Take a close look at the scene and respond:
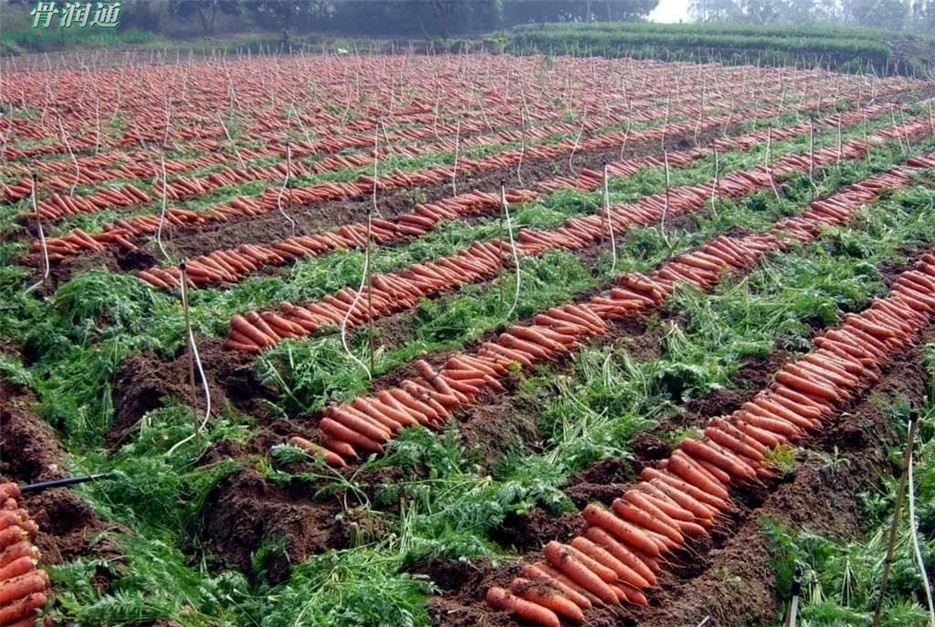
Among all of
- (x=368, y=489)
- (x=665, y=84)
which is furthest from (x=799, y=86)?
(x=368, y=489)

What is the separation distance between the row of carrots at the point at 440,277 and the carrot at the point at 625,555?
2899mm

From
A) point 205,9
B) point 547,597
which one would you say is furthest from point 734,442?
point 205,9

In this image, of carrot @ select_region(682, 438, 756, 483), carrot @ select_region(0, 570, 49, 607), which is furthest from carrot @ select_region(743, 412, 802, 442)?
carrot @ select_region(0, 570, 49, 607)

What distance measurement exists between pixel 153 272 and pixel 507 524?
531 centimetres

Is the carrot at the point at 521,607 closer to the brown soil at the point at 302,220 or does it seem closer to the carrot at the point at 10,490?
the carrot at the point at 10,490

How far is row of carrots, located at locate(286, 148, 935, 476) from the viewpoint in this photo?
6.52 m

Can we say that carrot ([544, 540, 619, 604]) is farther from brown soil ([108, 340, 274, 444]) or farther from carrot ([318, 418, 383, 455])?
brown soil ([108, 340, 274, 444])

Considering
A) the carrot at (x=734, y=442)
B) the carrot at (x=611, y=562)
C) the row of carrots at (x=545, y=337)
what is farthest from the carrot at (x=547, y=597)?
the carrot at (x=734, y=442)

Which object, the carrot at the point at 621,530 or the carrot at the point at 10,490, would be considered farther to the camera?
the carrot at the point at 10,490

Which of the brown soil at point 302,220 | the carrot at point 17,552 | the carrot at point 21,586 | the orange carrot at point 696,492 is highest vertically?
the brown soil at point 302,220

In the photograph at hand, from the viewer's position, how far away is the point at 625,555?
16.8ft

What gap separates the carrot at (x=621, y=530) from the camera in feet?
17.1

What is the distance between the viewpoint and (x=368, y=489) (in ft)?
19.6

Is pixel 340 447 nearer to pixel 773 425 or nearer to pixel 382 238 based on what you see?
pixel 773 425
